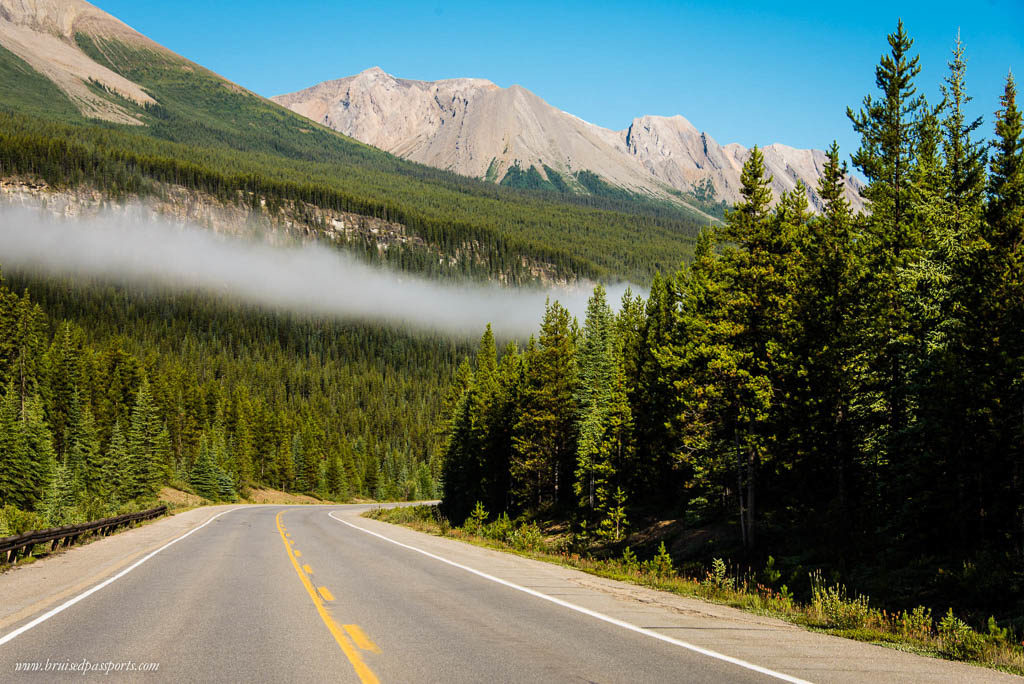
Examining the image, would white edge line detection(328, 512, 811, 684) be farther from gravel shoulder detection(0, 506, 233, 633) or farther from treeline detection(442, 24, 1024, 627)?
treeline detection(442, 24, 1024, 627)

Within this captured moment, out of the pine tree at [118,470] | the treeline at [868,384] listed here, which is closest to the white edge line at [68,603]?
the treeline at [868,384]

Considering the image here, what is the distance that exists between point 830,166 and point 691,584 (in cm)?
2144

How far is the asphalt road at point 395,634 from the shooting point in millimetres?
6668

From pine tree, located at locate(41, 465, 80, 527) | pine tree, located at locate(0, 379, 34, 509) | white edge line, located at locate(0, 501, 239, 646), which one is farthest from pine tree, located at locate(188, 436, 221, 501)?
white edge line, located at locate(0, 501, 239, 646)

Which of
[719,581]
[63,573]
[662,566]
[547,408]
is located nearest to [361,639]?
[719,581]

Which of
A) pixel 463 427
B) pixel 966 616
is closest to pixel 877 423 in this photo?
pixel 966 616

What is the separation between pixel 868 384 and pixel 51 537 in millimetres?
26242

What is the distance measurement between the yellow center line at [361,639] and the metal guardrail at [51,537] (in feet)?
40.1

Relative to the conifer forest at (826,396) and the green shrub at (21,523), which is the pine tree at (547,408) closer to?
the conifer forest at (826,396)

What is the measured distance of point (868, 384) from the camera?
69.2ft

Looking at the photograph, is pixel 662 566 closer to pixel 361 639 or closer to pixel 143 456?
pixel 361 639

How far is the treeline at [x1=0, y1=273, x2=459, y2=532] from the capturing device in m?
53.0

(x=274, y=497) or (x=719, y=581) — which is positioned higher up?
(x=719, y=581)

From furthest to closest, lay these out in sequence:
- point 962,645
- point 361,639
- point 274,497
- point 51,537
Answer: point 274,497, point 51,537, point 361,639, point 962,645
